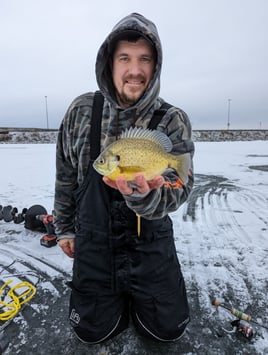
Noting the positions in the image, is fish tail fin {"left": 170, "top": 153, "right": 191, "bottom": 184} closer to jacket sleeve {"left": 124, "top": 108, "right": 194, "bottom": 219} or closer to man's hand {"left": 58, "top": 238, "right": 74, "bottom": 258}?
jacket sleeve {"left": 124, "top": 108, "right": 194, "bottom": 219}

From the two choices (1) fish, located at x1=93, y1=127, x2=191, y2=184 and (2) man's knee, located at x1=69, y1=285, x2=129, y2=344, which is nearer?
(1) fish, located at x1=93, y1=127, x2=191, y2=184

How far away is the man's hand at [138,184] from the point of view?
159 centimetres

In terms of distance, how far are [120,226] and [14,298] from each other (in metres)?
1.40

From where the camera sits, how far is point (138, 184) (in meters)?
1.62

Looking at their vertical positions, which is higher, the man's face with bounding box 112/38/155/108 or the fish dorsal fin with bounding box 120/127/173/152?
the man's face with bounding box 112/38/155/108

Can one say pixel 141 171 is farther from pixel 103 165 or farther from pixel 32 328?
pixel 32 328

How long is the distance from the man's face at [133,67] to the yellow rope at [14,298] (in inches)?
87.2

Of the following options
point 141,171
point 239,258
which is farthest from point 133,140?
point 239,258

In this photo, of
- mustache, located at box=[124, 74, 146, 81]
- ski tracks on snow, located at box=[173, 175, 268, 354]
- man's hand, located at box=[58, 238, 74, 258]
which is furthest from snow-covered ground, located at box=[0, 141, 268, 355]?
mustache, located at box=[124, 74, 146, 81]

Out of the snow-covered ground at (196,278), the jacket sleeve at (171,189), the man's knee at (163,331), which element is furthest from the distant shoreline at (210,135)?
the man's knee at (163,331)

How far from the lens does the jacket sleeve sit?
1.78 meters

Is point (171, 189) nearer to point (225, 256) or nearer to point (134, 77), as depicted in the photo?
point (134, 77)

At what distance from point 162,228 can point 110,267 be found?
56 centimetres

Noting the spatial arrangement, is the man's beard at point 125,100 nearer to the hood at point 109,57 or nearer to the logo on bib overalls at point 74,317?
the hood at point 109,57
